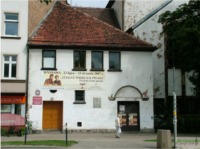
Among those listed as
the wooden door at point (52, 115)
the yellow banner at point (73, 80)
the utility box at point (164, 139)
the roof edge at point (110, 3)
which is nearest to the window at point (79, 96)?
the yellow banner at point (73, 80)

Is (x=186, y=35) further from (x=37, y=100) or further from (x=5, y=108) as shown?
(x=5, y=108)

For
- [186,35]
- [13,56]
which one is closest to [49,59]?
[13,56]

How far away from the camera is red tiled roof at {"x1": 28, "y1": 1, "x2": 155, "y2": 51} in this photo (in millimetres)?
30000

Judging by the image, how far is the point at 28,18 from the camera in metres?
29.8

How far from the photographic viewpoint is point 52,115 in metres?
29.6

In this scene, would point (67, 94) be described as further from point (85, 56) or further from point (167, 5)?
point (167, 5)

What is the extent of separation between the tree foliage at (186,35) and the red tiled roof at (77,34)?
2.62 meters

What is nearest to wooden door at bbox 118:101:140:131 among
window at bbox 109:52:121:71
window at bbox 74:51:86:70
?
window at bbox 109:52:121:71

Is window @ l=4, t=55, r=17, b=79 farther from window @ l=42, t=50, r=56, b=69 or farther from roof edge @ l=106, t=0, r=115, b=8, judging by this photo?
roof edge @ l=106, t=0, r=115, b=8

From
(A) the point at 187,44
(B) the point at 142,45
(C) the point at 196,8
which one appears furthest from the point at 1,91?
(C) the point at 196,8

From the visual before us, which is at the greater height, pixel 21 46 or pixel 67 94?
pixel 21 46

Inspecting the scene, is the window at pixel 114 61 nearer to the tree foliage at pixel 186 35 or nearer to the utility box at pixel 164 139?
the tree foliage at pixel 186 35

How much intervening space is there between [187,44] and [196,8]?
359 cm

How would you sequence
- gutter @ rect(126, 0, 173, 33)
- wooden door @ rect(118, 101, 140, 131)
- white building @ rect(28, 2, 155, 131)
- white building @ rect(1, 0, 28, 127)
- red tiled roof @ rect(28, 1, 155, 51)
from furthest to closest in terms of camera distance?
gutter @ rect(126, 0, 173, 33) < wooden door @ rect(118, 101, 140, 131) < red tiled roof @ rect(28, 1, 155, 51) < white building @ rect(28, 2, 155, 131) < white building @ rect(1, 0, 28, 127)
